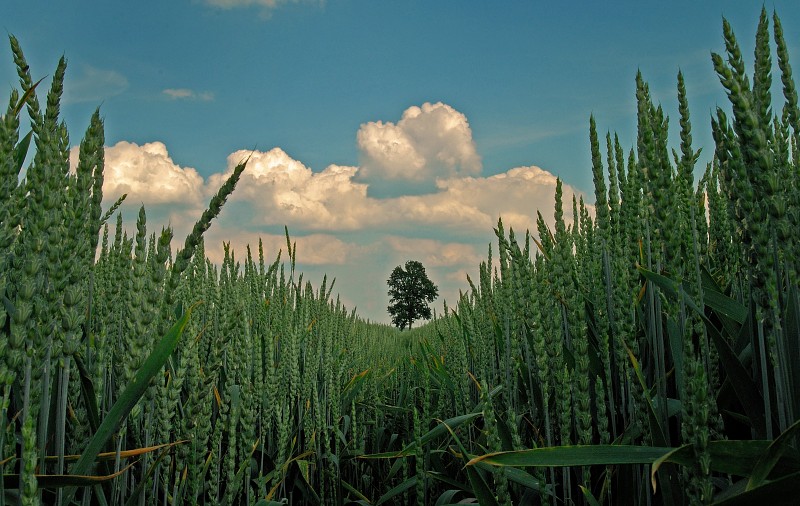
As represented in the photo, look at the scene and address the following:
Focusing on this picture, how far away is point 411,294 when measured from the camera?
4678cm

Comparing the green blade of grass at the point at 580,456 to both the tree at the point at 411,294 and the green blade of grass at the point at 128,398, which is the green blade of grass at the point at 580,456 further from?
the tree at the point at 411,294

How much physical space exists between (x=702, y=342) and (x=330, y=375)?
6.82 ft

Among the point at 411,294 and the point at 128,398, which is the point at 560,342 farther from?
the point at 411,294

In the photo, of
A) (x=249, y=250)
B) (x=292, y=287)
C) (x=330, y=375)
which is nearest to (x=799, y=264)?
(x=330, y=375)

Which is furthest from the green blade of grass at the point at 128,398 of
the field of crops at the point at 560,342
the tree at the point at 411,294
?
the tree at the point at 411,294

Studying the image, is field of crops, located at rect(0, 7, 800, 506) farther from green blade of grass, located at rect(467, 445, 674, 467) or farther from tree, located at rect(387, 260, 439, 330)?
tree, located at rect(387, 260, 439, 330)

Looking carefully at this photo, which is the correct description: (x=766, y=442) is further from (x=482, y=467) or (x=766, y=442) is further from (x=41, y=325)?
(x=41, y=325)

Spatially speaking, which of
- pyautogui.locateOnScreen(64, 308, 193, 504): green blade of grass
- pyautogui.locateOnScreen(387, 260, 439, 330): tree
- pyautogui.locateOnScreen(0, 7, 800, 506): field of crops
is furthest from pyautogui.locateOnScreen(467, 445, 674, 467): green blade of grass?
pyautogui.locateOnScreen(387, 260, 439, 330): tree

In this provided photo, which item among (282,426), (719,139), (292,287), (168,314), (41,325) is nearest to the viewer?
(41,325)

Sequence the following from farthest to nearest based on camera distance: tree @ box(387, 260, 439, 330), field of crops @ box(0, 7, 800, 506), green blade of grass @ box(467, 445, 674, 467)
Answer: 1. tree @ box(387, 260, 439, 330)
2. green blade of grass @ box(467, 445, 674, 467)
3. field of crops @ box(0, 7, 800, 506)

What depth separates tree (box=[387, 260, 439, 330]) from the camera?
46.5m

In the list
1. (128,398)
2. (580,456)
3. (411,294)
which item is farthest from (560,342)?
(411,294)

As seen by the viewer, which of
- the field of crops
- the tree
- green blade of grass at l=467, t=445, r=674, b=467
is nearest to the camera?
the field of crops

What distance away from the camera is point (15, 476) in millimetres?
1191
